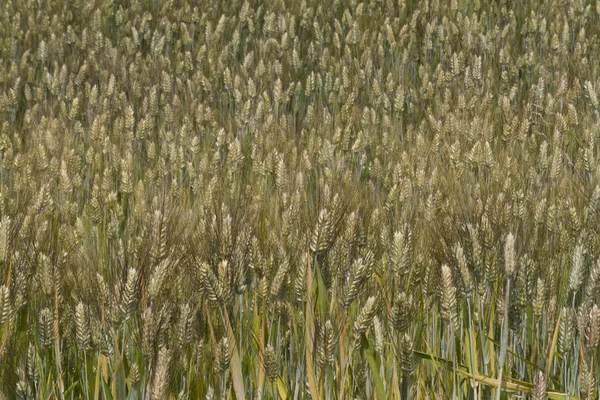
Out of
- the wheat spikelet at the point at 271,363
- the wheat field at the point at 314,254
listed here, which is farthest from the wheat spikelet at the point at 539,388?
the wheat spikelet at the point at 271,363

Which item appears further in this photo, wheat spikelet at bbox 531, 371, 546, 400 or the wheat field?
the wheat field

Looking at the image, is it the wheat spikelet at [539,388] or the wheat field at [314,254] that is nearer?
the wheat spikelet at [539,388]

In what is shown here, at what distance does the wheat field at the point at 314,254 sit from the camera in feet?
4.56

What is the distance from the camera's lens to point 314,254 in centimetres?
A: 158

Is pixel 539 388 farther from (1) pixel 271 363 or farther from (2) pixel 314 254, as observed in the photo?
(2) pixel 314 254

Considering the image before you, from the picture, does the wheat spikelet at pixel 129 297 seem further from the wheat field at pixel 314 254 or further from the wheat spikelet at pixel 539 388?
the wheat spikelet at pixel 539 388

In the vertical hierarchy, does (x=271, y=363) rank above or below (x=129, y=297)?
below

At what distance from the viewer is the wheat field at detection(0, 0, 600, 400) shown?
4.56 feet

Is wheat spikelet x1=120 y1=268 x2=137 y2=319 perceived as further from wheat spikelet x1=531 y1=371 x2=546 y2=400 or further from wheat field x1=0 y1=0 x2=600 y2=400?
wheat spikelet x1=531 y1=371 x2=546 y2=400

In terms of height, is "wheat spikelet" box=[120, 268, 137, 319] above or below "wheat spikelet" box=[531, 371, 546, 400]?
above

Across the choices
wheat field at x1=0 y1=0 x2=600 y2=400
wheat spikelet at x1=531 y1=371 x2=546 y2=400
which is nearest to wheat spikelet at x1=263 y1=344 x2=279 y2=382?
wheat field at x1=0 y1=0 x2=600 y2=400

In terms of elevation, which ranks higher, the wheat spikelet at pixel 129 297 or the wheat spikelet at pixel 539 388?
the wheat spikelet at pixel 129 297

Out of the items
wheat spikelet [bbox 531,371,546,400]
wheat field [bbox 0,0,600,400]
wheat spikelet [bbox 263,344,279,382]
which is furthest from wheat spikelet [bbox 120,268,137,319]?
wheat spikelet [bbox 531,371,546,400]

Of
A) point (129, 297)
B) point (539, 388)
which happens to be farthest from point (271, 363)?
point (539, 388)
